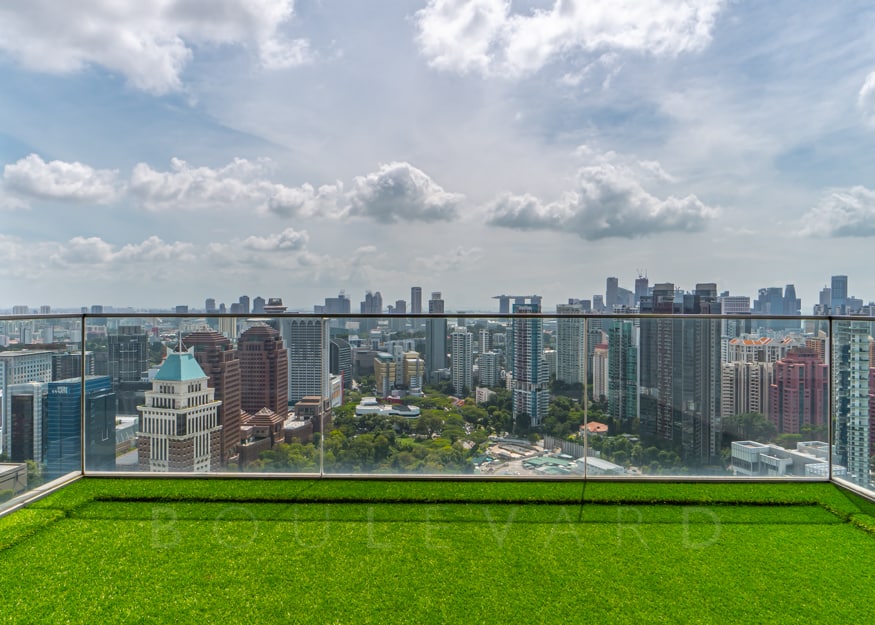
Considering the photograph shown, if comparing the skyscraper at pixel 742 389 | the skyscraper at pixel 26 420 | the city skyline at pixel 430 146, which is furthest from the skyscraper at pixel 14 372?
the skyscraper at pixel 742 389

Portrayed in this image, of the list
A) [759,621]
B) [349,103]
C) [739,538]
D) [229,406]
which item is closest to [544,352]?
[739,538]

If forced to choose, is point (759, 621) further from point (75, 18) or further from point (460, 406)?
point (75, 18)

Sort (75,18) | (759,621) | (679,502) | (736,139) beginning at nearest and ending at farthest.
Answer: (759,621)
(679,502)
(75,18)
(736,139)

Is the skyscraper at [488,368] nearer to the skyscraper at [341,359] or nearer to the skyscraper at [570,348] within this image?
the skyscraper at [570,348]

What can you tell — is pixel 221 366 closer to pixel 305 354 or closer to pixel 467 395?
pixel 305 354

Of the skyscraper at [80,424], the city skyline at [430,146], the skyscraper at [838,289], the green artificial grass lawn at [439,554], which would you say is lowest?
the green artificial grass lawn at [439,554]

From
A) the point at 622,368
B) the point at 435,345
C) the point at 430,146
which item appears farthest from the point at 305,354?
the point at 430,146
